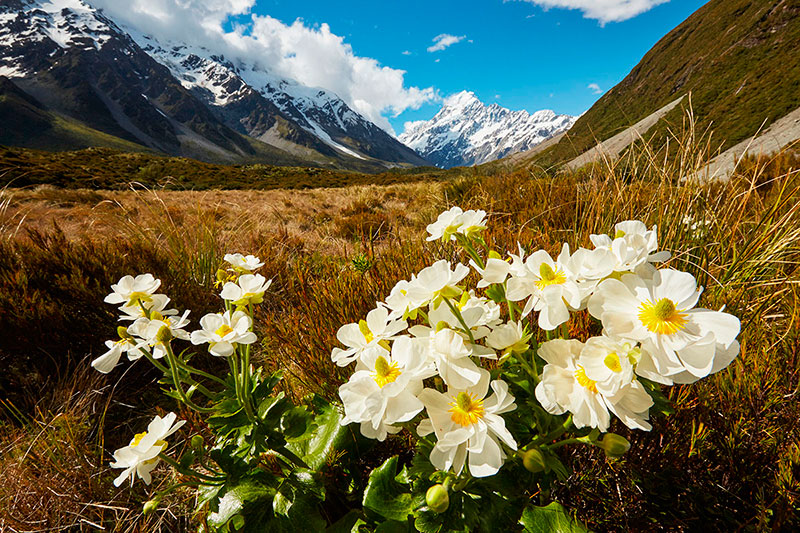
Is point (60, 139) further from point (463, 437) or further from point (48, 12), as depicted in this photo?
point (48, 12)

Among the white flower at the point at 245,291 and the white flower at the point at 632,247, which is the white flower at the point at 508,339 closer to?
the white flower at the point at 632,247

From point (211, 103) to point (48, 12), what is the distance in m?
64.8

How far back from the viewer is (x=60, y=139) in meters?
74.6

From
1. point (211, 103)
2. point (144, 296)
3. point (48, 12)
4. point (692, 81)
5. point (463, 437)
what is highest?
point (48, 12)

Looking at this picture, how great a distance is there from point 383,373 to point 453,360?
0.13 m

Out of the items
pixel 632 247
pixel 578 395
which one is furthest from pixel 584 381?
pixel 632 247

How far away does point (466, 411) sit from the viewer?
0.62 m

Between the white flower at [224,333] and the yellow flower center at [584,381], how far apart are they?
65 cm

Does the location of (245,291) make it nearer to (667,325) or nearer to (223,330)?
(223,330)

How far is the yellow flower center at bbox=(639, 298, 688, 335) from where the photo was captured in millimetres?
549

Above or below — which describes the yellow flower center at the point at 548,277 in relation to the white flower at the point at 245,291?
above

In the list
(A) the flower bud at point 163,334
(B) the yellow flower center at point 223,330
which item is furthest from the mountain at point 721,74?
(A) the flower bud at point 163,334

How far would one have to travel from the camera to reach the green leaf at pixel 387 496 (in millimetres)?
788

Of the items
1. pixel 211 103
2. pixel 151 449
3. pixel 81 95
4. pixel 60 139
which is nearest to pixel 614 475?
pixel 151 449
